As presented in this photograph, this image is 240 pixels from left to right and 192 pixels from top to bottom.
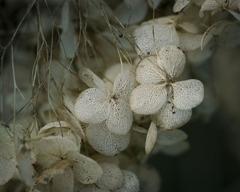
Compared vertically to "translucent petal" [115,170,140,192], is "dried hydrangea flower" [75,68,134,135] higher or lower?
higher

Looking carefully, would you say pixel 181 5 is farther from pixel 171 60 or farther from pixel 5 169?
pixel 5 169

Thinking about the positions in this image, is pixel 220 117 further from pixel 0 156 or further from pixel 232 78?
pixel 0 156

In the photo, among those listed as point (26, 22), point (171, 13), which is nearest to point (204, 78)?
point (171, 13)

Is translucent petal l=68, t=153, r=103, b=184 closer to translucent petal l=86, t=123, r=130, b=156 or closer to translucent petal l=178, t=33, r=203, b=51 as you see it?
translucent petal l=86, t=123, r=130, b=156

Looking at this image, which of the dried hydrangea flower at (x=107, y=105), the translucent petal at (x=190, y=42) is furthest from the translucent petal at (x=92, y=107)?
the translucent petal at (x=190, y=42)

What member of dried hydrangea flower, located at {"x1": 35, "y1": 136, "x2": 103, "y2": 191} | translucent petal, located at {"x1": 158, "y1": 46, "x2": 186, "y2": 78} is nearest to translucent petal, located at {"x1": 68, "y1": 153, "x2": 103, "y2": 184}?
dried hydrangea flower, located at {"x1": 35, "y1": 136, "x2": 103, "y2": 191}

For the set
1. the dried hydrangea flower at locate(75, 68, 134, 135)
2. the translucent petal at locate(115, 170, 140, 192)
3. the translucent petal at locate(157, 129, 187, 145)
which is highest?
the dried hydrangea flower at locate(75, 68, 134, 135)
